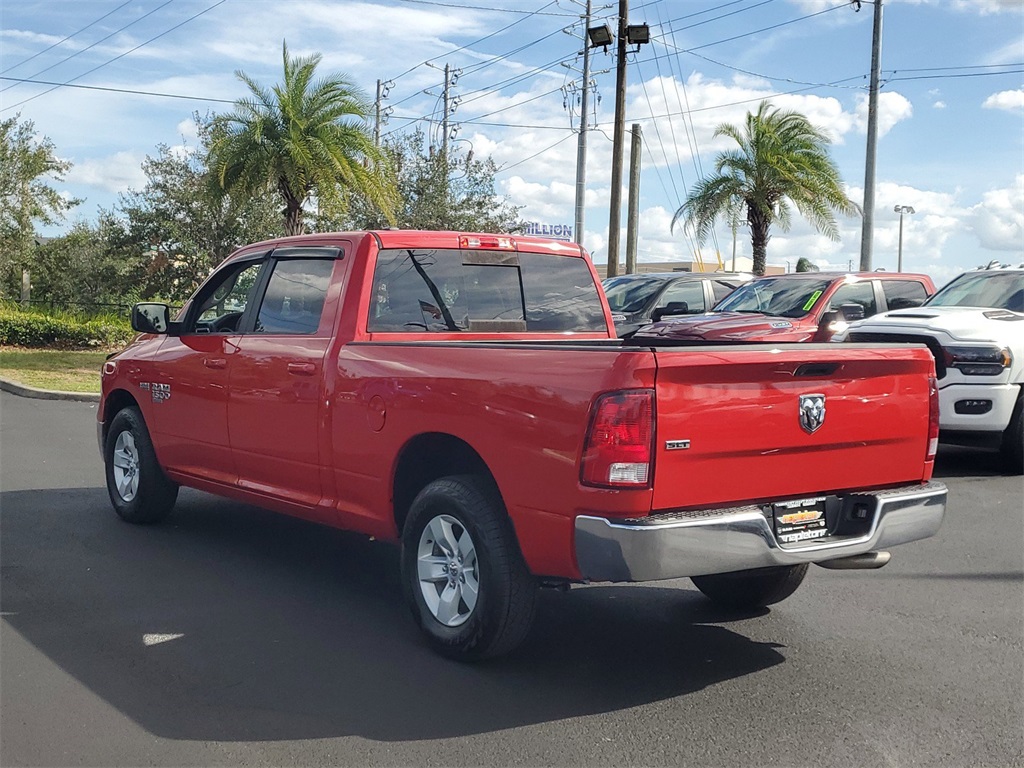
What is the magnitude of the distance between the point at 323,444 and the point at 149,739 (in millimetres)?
1920

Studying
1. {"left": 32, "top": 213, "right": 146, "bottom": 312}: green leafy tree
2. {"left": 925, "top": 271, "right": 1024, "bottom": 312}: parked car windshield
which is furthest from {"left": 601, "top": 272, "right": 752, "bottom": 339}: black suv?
{"left": 32, "top": 213, "right": 146, "bottom": 312}: green leafy tree

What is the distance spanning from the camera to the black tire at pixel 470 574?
4.48m

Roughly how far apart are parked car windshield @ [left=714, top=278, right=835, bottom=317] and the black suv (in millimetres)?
1157

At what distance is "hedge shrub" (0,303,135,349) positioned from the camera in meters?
24.4

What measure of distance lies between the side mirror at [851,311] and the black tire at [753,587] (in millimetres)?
6691

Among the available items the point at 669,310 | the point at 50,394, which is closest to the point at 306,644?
the point at 669,310

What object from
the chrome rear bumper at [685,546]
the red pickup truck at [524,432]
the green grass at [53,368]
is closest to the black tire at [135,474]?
the red pickup truck at [524,432]

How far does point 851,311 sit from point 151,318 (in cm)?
772

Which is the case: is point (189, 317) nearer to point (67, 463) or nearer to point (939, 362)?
point (67, 463)

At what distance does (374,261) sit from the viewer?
576cm

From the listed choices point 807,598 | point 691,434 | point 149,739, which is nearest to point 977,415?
point 807,598

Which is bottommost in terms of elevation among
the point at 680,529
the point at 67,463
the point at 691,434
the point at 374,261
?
the point at 67,463

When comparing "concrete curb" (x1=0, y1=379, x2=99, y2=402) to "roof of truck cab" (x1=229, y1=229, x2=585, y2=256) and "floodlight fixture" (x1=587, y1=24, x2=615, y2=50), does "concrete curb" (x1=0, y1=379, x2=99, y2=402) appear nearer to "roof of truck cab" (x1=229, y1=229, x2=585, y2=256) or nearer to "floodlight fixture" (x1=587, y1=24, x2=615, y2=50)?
"roof of truck cab" (x1=229, y1=229, x2=585, y2=256)

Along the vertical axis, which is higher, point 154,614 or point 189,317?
point 189,317
